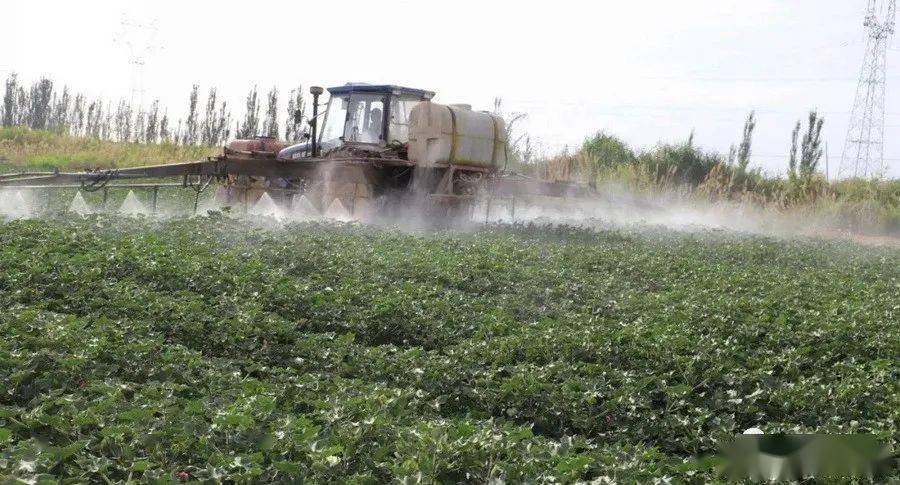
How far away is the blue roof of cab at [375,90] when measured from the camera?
1641 centimetres

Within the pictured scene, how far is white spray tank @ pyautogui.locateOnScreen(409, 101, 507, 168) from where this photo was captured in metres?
15.9

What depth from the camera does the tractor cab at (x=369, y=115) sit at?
54.3ft

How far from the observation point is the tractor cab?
1656cm

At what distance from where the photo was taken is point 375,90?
54.2 ft

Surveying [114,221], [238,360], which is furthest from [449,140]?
[238,360]

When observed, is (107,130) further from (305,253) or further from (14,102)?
(305,253)

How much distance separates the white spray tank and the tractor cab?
597 millimetres

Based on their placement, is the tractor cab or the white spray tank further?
the tractor cab

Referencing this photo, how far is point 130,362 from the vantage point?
5207 mm

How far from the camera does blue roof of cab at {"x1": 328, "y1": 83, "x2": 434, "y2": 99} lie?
16406mm

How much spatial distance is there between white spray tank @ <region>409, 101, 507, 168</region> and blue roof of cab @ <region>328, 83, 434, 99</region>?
0.59m

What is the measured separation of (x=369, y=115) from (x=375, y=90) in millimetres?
487

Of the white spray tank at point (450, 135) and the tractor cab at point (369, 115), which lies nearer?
the white spray tank at point (450, 135)

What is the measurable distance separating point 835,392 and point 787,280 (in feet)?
16.5
